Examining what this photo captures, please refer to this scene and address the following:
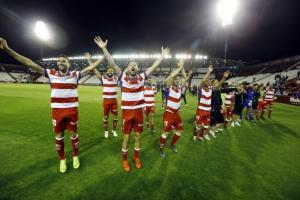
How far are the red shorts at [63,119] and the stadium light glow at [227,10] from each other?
22.7 metres

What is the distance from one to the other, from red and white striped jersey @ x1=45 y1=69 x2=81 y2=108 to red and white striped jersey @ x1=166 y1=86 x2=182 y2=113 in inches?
107

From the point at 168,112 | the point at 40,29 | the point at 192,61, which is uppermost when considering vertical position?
the point at 40,29

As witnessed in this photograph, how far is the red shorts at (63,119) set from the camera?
394cm

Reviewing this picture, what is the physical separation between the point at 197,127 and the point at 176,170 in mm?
2705

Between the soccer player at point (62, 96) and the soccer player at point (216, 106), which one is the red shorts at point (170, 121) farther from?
the soccer player at point (216, 106)

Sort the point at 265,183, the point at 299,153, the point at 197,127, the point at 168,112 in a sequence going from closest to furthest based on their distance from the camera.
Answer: the point at 265,183
the point at 168,112
the point at 299,153
the point at 197,127

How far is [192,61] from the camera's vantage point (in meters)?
52.5

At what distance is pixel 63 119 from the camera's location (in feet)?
13.1

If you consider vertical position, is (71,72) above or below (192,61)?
below

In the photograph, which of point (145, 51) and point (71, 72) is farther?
point (145, 51)

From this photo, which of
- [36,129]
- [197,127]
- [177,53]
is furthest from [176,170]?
[177,53]

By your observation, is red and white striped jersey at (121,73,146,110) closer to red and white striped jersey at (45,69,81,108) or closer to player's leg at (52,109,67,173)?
red and white striped jersey at (45,69,81,108)

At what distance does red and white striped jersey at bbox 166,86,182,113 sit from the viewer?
17.2 ft

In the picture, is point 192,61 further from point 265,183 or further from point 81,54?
point 265,183
